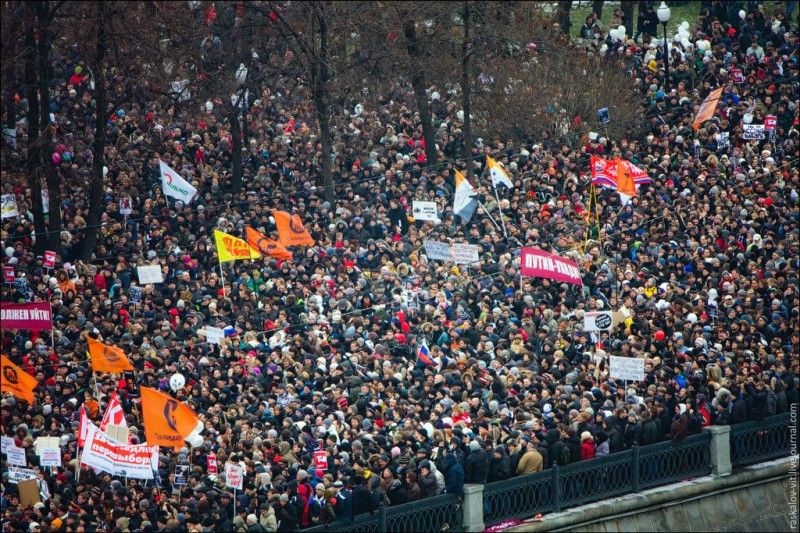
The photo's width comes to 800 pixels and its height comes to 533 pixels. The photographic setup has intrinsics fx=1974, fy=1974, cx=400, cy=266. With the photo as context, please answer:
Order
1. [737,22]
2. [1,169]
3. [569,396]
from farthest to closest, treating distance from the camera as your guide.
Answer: [737,22] < [1,169] < [569,396]

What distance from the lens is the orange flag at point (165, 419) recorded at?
109ft

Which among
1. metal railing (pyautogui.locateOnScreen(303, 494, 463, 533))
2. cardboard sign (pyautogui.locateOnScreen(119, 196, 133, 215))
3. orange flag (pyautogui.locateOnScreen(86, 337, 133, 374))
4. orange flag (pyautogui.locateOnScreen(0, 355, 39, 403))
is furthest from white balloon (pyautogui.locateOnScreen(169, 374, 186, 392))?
cardboard sign (pyautogui.locateOnScreen(119, 196, 133, 215))

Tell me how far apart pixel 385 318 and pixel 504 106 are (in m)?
11.1

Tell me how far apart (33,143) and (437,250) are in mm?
9233

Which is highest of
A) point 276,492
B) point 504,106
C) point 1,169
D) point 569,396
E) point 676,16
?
point 676,16

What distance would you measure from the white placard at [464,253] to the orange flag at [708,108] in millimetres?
7435

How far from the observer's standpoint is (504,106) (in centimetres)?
4859

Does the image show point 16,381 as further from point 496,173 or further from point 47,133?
point 496,173

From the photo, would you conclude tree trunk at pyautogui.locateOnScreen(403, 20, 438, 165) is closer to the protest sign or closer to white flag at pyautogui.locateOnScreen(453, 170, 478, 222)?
white flag at pyautogui.locateOnScreen(453, 170, 478, 222)

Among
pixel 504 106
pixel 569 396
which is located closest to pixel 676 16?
pixel 504 106

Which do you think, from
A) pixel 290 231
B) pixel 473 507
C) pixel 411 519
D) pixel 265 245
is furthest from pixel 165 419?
pixel 290 231

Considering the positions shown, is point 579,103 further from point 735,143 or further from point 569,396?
point 569,396

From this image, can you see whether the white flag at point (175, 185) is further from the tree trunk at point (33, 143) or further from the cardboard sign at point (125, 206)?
the tree trunk at point (33, 143)

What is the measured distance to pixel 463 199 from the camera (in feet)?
140
